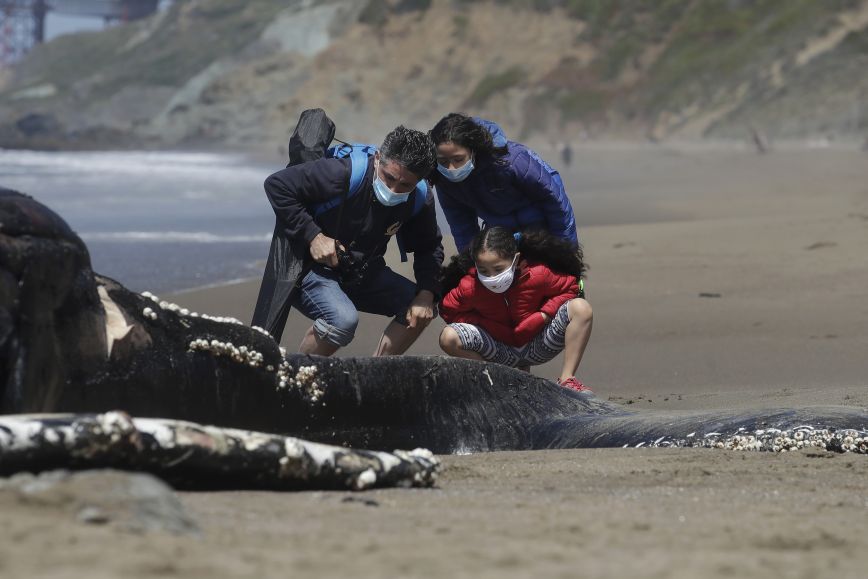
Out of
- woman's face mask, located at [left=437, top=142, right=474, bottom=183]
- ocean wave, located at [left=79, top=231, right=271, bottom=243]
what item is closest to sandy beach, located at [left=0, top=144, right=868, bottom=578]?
woman's face mask, located at [left=437, top=142, right=474, bottom=183]

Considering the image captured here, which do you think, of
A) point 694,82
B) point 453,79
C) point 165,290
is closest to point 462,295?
point 165,290

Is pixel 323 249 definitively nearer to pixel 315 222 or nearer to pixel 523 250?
pixel 315 222

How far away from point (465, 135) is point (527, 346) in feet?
3.98

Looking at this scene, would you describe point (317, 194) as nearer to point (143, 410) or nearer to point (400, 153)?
point (400, 153)

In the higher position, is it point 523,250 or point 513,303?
point 523,250

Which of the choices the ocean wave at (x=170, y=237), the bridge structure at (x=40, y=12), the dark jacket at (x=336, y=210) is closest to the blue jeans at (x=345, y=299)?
the dark jacket at (x=336, y=210)

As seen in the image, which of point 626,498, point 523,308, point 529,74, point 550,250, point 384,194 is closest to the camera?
point 626,498

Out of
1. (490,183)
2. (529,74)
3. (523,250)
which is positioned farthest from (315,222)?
(529,74)

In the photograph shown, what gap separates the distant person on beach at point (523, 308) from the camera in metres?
6.79

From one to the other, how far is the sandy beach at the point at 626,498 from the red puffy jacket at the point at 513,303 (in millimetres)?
757

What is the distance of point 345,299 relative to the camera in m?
6.54

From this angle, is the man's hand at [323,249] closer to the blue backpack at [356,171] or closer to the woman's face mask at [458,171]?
the blue backpack at [356,171]

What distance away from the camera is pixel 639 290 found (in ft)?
35.8

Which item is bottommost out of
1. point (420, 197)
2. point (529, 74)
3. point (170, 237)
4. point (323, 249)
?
point (170, 237)
